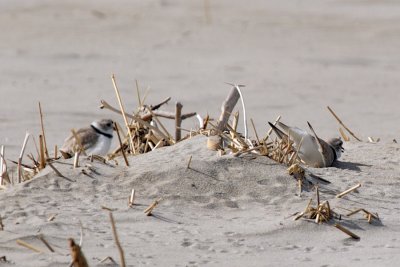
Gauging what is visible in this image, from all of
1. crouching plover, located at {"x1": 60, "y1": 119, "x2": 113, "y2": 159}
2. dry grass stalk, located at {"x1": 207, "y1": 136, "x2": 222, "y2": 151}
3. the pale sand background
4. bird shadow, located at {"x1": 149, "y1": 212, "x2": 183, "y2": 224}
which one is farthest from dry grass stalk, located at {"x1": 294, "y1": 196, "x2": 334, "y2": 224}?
the pale sand background

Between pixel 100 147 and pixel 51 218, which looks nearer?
pixel 51 218

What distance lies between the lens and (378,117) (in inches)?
412

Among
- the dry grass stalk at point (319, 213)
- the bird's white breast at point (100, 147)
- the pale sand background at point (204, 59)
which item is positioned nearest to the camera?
the dry grass stalk at point (319, 213)

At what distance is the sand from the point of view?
4613 millimetres

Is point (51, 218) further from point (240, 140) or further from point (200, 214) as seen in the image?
point (240, 140)

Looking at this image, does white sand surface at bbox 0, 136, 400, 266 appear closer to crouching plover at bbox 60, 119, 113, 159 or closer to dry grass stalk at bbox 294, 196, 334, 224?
dry grass stalk at bbox 294, 196, 334, 224

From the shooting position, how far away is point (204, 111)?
10.5 meters

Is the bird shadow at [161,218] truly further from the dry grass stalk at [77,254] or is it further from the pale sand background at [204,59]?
the pale sand background at [204,59]

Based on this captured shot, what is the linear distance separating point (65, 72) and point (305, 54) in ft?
9.64

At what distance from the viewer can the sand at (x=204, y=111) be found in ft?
15.1

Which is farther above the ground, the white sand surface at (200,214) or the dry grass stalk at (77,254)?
the dry grass stalk at (77,254)

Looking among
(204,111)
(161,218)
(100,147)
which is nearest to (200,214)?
(161,218)

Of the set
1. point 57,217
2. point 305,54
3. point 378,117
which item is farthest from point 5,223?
point 305,54

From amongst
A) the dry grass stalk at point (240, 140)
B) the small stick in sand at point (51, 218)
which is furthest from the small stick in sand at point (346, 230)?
the small stick in sand at point (51, 218)
